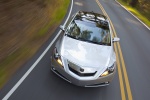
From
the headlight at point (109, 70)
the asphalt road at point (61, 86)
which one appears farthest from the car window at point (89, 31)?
the asphalt road at point (61, 86)

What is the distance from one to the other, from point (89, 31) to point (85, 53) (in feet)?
5.06

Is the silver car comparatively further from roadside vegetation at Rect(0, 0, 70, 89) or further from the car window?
roadside vegetation at Rect(0, 0, 70, 89)

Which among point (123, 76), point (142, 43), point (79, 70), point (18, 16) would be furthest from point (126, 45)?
point (79, 70)

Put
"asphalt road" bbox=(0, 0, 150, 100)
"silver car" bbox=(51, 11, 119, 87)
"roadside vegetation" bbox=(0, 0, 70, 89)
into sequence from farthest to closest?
"roadside vegetation" bbox=(0, 0, 70, 89), "silver car" bbox=(51, 11, 119, 87), "asphalt road" bbox=(0, 0, 150, 100)

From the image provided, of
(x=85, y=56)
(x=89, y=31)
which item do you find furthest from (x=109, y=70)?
(x=89, y=31)

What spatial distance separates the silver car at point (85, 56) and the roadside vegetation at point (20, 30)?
1747 millimetres

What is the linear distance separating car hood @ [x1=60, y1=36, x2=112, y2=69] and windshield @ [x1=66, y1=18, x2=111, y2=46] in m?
0.32

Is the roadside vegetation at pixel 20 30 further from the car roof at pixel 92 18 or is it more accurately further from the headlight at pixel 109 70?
the headlight at pixel 109 70

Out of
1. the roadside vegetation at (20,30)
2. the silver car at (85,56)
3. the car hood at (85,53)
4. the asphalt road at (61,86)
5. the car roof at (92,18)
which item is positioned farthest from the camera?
the car roof at (92,18)

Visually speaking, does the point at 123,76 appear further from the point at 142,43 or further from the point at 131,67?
the point at 142,43

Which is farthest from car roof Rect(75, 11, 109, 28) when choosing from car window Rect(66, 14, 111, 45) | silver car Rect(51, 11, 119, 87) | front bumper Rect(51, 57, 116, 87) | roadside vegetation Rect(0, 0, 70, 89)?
front bumper Rect(51, 57, 116, 87)

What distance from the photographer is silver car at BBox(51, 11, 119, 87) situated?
803 cm

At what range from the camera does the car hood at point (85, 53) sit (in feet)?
26.9

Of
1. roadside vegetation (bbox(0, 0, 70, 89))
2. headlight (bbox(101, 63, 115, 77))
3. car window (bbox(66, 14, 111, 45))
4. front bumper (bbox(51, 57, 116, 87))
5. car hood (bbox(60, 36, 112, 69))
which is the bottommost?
roadside vegetation (bbox(0, 0, 70, 89))
